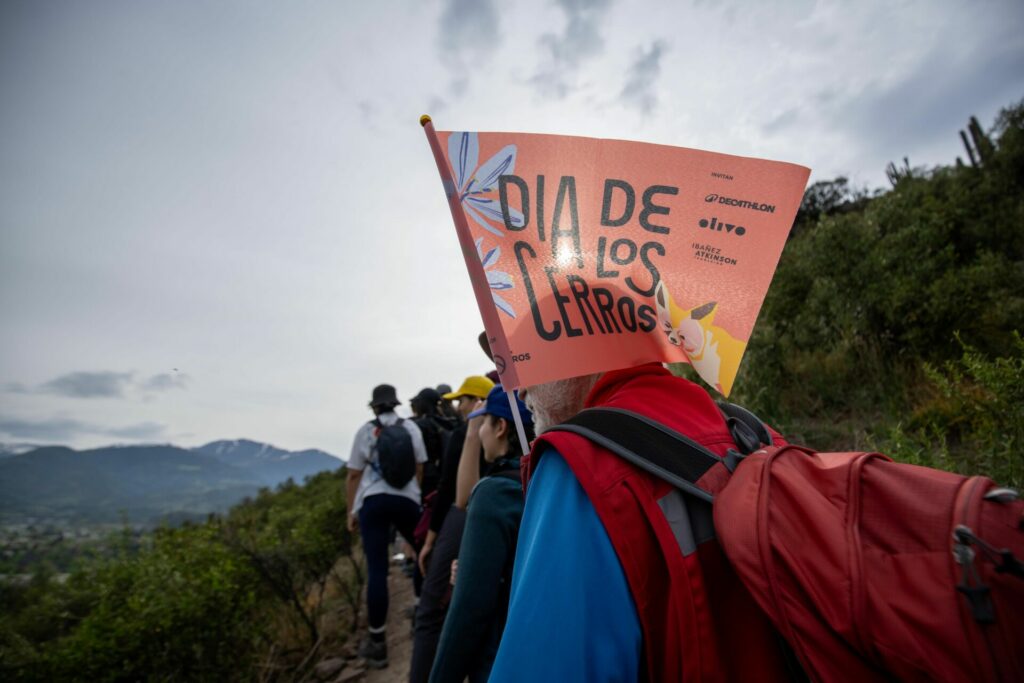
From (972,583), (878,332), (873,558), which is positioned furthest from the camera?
(878,332)

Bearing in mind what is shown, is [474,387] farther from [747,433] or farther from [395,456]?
[747,433]

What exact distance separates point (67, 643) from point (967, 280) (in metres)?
10.2

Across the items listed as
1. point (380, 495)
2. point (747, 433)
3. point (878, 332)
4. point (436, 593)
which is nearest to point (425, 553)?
point (436, 593)

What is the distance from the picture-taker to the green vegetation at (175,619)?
305 cm

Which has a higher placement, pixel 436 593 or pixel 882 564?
pixel 882 564

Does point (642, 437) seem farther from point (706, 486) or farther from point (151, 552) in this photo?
point (151, 552)

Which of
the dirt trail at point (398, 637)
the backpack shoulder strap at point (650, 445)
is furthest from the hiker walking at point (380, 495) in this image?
the backpack shoulder strap at point (650, 445)

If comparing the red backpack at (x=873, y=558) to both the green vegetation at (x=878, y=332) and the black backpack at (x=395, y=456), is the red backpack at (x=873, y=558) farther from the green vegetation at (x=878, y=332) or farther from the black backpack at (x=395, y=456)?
the black backpack at (x=395, y=456)

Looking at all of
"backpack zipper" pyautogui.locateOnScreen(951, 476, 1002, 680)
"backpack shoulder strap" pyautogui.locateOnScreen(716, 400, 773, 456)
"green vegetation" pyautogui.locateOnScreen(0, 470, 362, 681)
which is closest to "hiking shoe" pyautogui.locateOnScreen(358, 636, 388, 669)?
"green vegetation" pyautogui.locateOnScreen(0, 470, 362, 681)

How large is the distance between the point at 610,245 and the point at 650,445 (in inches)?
25.2

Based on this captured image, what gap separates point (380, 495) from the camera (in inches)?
170

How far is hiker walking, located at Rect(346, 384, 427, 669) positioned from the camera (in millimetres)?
4297

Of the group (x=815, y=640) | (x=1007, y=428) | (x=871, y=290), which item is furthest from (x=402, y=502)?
(x=871, y=290)

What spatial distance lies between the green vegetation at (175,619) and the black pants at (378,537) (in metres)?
0.94
